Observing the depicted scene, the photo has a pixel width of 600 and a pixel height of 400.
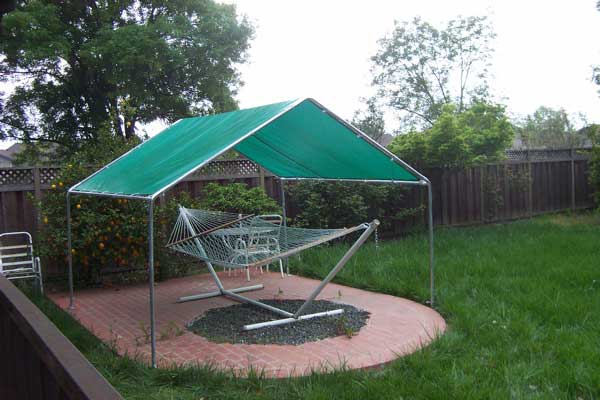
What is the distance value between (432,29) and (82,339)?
1825 centimetres

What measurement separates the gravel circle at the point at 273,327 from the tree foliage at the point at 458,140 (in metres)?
4.86

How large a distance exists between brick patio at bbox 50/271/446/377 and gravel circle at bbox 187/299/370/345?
0.10 metres

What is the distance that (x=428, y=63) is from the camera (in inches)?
795

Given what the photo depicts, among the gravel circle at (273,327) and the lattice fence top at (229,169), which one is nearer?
the gravel circle at (273,327)

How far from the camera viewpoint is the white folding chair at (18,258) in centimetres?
594

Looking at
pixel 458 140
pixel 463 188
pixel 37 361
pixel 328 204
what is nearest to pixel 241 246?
pixel 328 204

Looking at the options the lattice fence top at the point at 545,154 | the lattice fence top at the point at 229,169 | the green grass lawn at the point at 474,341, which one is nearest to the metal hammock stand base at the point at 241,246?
the green grass lawn at the point at 474,341

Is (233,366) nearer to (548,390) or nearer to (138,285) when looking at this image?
(548,390)

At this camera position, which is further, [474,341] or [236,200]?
[236,200]

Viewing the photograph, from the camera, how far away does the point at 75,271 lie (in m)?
6.61

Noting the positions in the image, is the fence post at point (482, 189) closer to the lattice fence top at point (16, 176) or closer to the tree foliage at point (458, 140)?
the tree foliage at point (458, 140)

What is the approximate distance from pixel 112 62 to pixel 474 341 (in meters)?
11.8

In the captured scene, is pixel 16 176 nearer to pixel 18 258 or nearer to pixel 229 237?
pixel 18 258

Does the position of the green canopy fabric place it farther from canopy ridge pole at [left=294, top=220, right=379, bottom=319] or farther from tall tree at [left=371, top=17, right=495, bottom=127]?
tall tree at [left=371, top=17, right=495, bottom=127]
